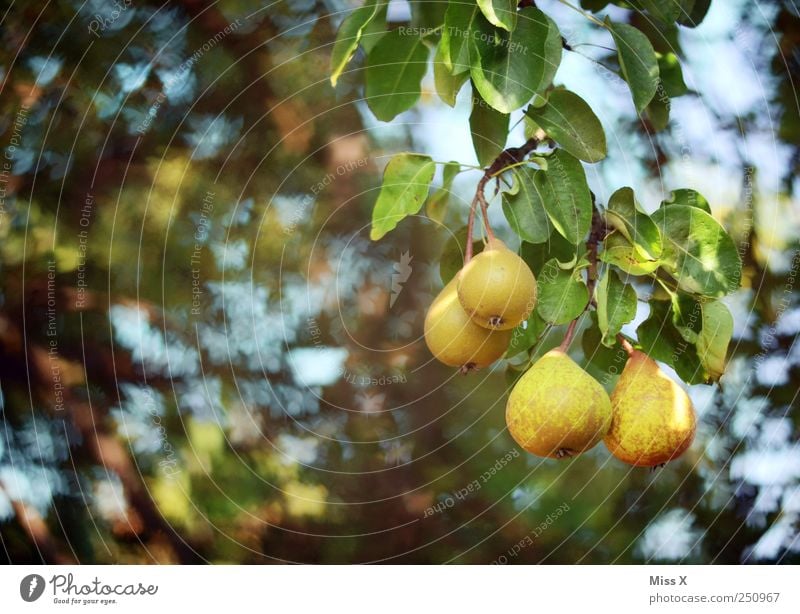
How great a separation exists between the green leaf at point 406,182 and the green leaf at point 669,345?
0.63 ft

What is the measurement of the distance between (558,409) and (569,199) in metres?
0.16

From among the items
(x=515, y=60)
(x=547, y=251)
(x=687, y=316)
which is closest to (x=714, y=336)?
(x=687, y=316)

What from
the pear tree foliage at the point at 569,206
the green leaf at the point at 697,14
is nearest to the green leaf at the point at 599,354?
the pear tree foliage at the point at 569,206

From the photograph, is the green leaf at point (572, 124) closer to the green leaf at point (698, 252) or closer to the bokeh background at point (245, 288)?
the green leaf at point (698, 252)

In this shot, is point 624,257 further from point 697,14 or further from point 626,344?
point 697,14

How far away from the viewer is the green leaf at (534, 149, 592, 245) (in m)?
0.58

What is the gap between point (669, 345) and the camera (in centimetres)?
61

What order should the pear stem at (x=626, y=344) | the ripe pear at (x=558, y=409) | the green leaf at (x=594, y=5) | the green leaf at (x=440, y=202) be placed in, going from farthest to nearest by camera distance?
the green leaf at (x=594, y=5) → the green leaf at (x=440, y=202) → the pear stem at (x=626, y=344) → the ripe pear at (x=558, y=409)

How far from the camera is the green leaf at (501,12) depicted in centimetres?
56

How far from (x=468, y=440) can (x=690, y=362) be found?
39 cm

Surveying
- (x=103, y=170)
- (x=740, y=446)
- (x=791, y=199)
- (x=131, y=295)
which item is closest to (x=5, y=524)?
(x=131, y=295)
